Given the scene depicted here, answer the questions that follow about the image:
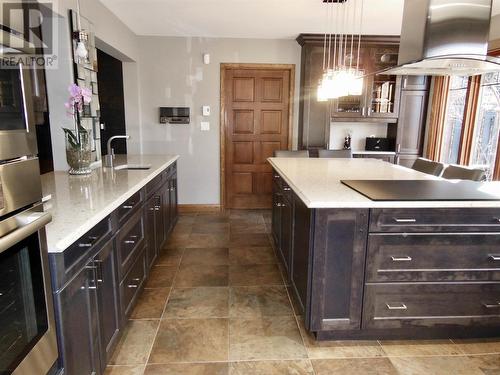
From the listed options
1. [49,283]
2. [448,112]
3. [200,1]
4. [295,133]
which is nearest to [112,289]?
[49,283]

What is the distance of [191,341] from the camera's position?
2119 mm

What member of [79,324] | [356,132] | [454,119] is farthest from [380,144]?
[79,324]

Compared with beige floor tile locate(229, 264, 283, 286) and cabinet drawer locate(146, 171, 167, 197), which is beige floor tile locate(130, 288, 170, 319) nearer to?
beige floor tile locate(229, 264, 283, 286)

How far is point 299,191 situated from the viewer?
214 centimetres

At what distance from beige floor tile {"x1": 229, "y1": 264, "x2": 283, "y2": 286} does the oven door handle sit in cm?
198

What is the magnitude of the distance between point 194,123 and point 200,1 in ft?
6.15

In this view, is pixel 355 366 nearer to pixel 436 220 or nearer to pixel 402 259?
pixel 402 259

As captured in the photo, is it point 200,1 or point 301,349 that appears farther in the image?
point 200,1

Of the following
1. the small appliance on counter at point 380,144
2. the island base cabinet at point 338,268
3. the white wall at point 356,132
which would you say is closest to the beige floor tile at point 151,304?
the island base cabinet at point 338,268

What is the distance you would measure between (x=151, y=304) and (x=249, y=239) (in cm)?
159

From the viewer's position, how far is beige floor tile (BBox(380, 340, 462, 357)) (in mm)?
2035

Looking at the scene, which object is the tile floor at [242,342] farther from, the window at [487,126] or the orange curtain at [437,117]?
the orange curtain at [437,117]

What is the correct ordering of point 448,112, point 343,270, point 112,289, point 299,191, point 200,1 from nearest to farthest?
point 112,289
point 343,270
point 299,191
point 200,1
point 448,112

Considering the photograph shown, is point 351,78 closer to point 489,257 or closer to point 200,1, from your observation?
→ point 489,257
